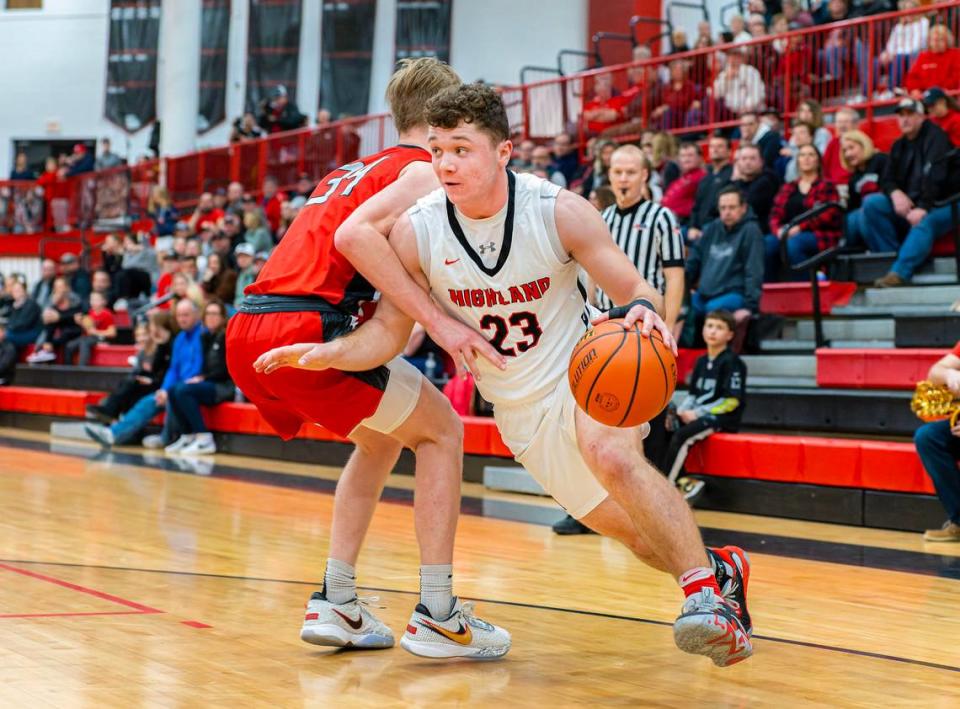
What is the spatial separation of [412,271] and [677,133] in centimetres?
989

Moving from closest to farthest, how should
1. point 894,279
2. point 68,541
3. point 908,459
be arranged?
1. point 68,541
2. point 908,459
3. point 894,279

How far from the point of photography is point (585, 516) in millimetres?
3504

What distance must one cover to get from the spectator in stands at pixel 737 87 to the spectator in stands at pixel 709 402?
16.4 feet

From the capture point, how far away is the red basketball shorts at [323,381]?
3.53 meters

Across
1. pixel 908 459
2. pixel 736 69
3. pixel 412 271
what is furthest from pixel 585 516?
pixel 736 69

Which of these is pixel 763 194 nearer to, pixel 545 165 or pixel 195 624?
pixel 545 165

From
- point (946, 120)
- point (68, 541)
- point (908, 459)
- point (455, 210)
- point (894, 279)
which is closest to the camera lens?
point (455, 210)

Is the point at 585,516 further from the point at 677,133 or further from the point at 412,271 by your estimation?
the point at 677,133

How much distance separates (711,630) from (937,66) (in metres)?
8.61

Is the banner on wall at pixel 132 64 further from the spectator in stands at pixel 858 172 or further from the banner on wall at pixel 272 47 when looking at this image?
the spectator in stands at pixel 858 172

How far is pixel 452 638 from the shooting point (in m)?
3.50

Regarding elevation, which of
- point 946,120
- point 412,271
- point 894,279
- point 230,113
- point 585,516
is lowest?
point 585,516

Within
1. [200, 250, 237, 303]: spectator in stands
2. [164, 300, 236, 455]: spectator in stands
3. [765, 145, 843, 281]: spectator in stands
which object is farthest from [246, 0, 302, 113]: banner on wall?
[765, 145, 843, 281]: spectator in stands

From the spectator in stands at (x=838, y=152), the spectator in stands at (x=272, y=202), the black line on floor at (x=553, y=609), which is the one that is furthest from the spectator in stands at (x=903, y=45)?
the black line on floor at (x=553, y=609)
